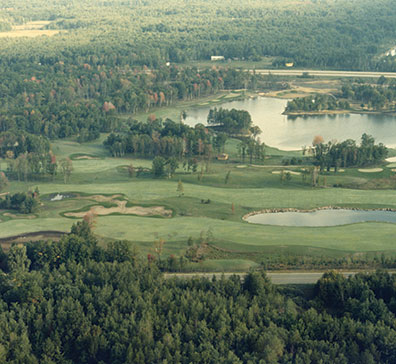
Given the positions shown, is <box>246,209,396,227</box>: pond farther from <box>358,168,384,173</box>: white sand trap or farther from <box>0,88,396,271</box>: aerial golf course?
<box>358,168,384,173</box>: white sand trap

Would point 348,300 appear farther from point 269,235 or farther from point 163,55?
point 163,55

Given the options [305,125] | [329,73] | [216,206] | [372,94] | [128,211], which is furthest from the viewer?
[329,73]

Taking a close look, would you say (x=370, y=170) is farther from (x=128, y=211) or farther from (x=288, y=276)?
(x=288, y=276)

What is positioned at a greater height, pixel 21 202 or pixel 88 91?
pixel 88 91

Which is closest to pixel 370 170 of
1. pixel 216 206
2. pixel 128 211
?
pixel 216 206

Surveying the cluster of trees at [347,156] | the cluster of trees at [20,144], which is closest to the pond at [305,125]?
the cluster of trees at [347,156]

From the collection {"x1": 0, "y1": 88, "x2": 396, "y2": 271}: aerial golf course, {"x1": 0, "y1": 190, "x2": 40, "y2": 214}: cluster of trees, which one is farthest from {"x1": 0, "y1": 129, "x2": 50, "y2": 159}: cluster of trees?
{"x1": 0, "y1": 190, "x2": 40, "y2": 214}: cluster of trees

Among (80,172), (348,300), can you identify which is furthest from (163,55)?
(348,300)
